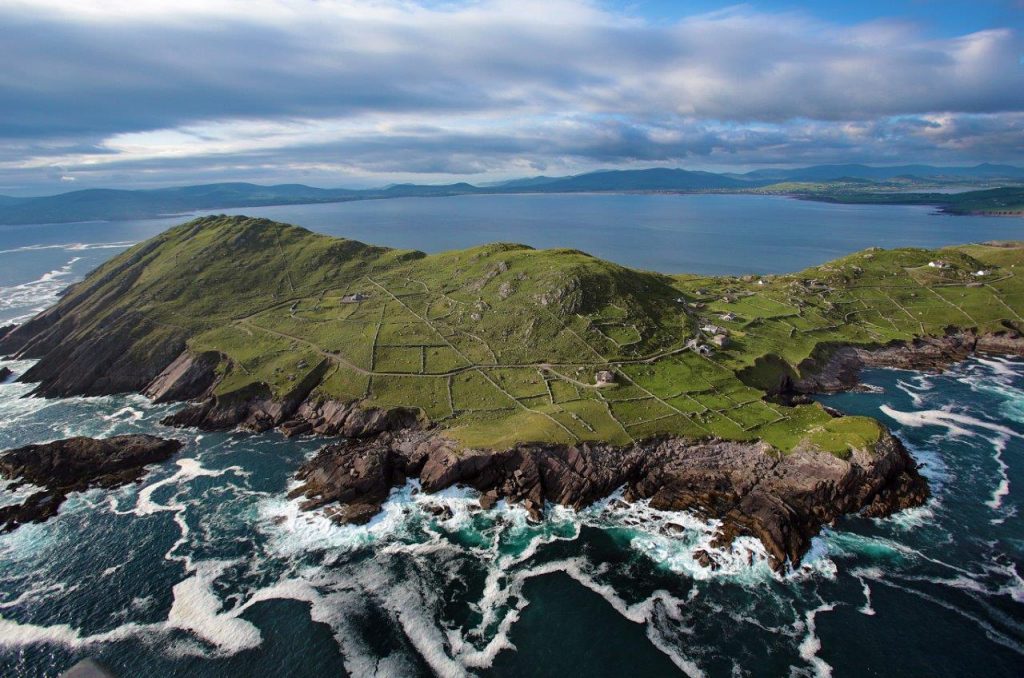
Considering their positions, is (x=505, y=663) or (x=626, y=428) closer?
(x=505, y=663)

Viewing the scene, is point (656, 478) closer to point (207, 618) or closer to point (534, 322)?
point (534, 322)

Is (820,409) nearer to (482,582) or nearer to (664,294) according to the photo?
(664,294)

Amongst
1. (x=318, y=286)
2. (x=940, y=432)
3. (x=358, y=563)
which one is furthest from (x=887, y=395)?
(x=318, y=286)

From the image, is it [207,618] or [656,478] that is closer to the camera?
[207,618]

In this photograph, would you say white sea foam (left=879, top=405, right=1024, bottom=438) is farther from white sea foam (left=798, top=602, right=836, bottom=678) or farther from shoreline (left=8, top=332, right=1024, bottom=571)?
white sea foam (left=798, top=602, right=836, bottom=678)

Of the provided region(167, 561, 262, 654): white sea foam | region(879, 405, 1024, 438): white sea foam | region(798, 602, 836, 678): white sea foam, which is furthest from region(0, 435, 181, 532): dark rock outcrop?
region(879, 405, 1024, 438): white sea foam

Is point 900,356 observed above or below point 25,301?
below

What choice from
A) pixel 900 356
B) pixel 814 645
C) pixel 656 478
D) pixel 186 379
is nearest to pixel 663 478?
pixel 656 478
